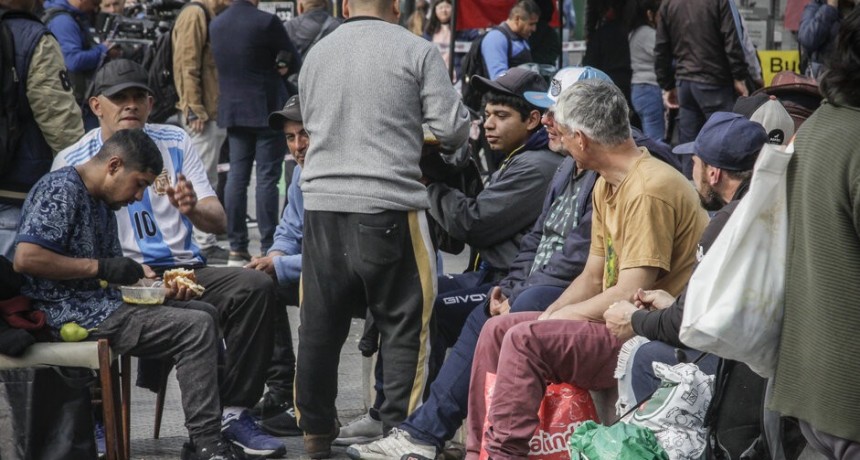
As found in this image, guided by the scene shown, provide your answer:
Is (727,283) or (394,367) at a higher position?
(727,283)

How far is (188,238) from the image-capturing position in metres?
5.87

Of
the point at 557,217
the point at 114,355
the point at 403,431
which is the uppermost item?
the point at 557,217

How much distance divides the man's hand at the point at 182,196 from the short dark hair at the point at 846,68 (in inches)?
133

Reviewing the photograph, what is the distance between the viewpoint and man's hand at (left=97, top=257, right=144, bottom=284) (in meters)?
5.02

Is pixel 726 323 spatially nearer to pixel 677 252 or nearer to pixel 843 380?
pixel 843 380

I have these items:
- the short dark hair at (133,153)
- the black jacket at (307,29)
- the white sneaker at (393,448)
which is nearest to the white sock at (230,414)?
the white sneaker at (393,448)

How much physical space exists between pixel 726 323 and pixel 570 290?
75.7 inches

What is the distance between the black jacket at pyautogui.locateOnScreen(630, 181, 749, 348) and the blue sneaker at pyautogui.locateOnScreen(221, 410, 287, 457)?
1.91 meters

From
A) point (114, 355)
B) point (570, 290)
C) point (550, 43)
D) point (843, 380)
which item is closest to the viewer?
point (843, 380)

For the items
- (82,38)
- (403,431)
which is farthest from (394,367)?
(82,38)

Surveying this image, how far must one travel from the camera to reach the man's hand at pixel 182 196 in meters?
5.62

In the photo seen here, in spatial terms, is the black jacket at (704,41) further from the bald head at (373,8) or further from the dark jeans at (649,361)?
the dark jeans at (649,361)

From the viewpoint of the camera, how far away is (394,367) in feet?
17.0

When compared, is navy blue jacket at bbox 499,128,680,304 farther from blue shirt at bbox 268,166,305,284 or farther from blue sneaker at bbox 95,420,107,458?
blue sneaker at bbox 95,420,107,458
